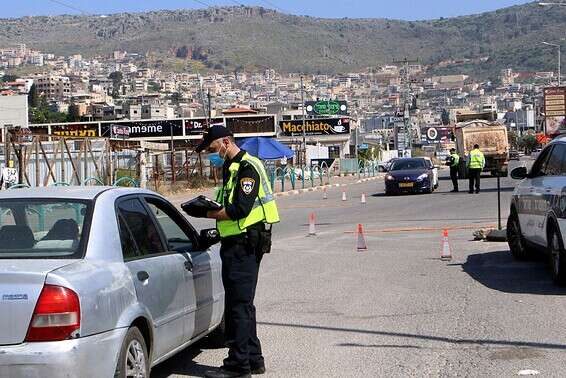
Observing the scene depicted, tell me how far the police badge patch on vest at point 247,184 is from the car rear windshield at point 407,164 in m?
29.9

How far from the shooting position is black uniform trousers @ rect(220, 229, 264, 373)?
690 cm

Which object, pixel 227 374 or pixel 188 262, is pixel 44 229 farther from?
pixel 227 374

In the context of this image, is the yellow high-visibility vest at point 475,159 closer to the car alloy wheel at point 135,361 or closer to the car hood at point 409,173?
the car hood at point 409,173

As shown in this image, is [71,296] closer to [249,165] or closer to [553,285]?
[249,165]

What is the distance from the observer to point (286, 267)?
1445 cm

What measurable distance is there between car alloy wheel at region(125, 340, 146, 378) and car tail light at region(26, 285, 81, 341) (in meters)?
0.65

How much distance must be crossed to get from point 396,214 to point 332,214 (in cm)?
219

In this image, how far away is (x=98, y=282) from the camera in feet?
19.0

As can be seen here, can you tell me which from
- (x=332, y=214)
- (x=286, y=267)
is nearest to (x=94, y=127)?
(x=332, y=214)

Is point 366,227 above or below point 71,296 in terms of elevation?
below

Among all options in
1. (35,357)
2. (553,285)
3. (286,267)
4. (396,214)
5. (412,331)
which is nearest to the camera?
(35,357)

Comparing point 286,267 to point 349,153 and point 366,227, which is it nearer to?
point 366,227

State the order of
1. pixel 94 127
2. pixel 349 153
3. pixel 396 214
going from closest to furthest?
1. pixel 396 214
2. pixel 94 127
3. pixel 349 153

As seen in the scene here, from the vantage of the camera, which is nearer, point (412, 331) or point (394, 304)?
point (412, 331)
